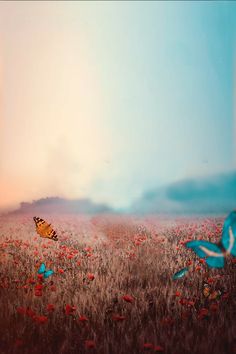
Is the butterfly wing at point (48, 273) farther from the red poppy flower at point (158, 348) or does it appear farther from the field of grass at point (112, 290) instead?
the red poppy flower at point (158, 348)

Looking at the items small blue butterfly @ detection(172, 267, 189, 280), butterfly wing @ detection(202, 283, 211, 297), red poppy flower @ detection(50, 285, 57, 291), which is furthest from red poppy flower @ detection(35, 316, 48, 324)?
butterfly wing @ detection(202, 283, 211, 297)

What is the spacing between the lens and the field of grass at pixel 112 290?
5.47 feet

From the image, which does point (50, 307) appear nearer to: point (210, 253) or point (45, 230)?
point (45, 230)

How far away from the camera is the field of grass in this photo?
1.67 meters

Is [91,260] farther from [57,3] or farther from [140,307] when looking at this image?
[57,3]

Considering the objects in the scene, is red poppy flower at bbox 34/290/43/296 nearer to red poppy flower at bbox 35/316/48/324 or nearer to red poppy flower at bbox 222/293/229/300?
red poppy flower at bbox 35/316/48/324

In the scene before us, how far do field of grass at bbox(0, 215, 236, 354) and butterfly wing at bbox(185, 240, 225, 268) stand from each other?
0.03 meters

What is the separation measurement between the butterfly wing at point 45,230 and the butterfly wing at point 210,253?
2.16 ft

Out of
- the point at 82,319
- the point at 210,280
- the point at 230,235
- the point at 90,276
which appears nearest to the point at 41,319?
the point at 82,319

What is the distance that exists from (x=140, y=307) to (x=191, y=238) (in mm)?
385

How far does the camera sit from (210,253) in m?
1.80

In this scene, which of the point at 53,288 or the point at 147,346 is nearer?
the point at 147,346

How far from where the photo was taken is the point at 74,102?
1.91 meters

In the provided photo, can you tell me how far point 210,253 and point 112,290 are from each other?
46 cm
